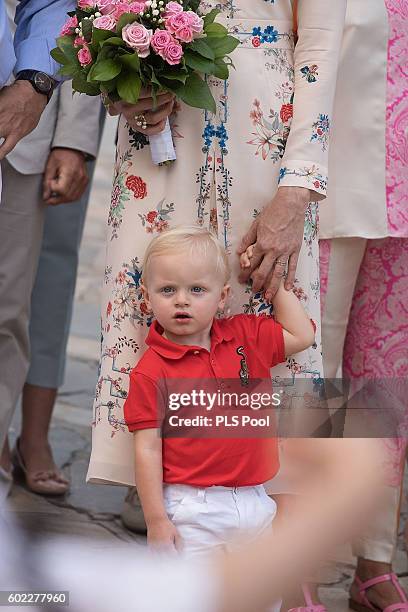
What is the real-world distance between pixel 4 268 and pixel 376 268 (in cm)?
100

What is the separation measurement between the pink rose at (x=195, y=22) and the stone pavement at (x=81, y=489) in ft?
4.60

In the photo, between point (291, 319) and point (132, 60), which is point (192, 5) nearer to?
point (132, 60)

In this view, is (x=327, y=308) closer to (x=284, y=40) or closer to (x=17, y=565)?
(x=284, y=40)

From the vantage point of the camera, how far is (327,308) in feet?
9.14

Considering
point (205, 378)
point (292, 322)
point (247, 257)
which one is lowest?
point (205, 378)

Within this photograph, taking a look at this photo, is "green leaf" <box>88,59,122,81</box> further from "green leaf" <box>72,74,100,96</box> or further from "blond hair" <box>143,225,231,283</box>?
"blond hair" <box>143,225,231,283</box>

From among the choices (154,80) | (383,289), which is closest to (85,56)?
(154,80)

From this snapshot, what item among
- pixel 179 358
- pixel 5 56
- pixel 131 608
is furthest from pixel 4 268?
pixel 131 608

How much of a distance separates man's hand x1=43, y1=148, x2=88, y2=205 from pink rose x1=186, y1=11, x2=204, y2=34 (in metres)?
0.88

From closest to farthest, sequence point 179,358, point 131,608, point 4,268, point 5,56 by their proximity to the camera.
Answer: point 131,608 < point 179,358 < point 5,56 < point 4,268

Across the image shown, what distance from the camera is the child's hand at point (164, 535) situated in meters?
2.17

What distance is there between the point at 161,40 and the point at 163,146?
9.6 inches

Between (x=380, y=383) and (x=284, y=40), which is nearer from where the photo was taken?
(x=284, y=40)

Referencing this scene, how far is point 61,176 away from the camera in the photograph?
2934 millimetres
